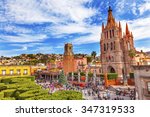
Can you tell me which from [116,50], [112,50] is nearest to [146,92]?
[116,50]

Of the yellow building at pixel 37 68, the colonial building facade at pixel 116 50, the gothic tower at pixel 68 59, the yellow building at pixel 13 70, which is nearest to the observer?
the yellow building at pixel 13 70

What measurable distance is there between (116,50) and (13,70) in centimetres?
1379

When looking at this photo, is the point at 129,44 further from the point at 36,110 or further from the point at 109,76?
the point at 36,110

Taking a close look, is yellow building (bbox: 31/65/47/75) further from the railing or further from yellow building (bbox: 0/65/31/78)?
the railing

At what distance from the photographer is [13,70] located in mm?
25109

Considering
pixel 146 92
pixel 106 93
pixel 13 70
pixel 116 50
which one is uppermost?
pixel 116 50

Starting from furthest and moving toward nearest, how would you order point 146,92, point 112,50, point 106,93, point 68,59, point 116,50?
point 112,50
point 116,50
point 68,59
point 106,93
point 146,92

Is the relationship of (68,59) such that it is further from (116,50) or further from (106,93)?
(106,93)

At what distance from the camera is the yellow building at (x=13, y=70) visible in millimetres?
24156

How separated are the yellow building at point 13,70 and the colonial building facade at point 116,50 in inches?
415

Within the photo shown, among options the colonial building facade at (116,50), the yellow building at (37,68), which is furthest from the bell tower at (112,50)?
the yellow building at (37,68)

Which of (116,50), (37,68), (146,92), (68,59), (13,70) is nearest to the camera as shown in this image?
(146,92)

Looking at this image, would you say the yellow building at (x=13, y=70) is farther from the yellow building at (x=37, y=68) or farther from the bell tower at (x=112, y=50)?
the bell tower at (x=112, y=50)

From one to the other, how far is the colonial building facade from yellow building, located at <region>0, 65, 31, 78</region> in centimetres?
1055
